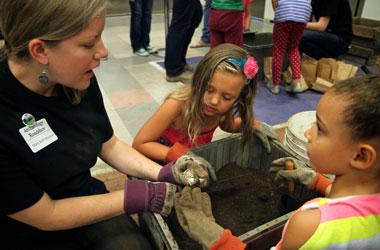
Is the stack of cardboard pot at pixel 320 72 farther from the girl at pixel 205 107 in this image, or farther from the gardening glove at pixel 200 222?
the gardening glove at pixel 200 222

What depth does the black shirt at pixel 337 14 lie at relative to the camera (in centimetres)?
274

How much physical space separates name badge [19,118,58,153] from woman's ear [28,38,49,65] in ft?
0.55

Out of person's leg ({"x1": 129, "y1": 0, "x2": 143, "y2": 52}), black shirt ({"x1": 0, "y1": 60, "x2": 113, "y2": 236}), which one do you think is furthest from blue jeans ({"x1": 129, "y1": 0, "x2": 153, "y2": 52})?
black shirt ({"x1": 0, "y1": 60, "x2": 113, "y2": 236})

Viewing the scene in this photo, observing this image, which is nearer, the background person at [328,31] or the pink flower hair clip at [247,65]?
the pink flower hair clip at [247,65]

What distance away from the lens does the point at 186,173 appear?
3.56 ft

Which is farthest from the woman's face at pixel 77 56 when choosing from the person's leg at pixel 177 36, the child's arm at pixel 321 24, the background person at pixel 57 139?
the child's arm at pixel 321 24

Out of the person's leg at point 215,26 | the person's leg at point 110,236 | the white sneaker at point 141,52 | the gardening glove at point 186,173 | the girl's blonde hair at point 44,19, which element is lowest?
the white sneaker at point 141,52

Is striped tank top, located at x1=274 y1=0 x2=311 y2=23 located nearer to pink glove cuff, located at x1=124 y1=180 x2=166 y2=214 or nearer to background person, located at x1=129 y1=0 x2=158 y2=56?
background person, located at x1=129 y1=0 x2=158 y2=56

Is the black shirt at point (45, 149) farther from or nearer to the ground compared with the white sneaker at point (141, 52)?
farther from the ground

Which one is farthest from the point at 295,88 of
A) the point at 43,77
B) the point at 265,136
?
the point at 43,77

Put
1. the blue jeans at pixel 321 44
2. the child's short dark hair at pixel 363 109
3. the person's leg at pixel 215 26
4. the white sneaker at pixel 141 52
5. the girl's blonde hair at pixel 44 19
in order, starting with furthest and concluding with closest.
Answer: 1. the white sneaker at pixel 141 52
2. the blue jeans at pixel 321 44
3. the person's leg at pixel 215 26
4. the girl's blonde hair at pixel 44 19
5. the child's short dark hair at pixel 363 109

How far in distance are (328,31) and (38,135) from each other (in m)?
2.87

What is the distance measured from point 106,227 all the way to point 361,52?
346 cm

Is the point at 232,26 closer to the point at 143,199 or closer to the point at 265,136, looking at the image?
the point at 265,136
